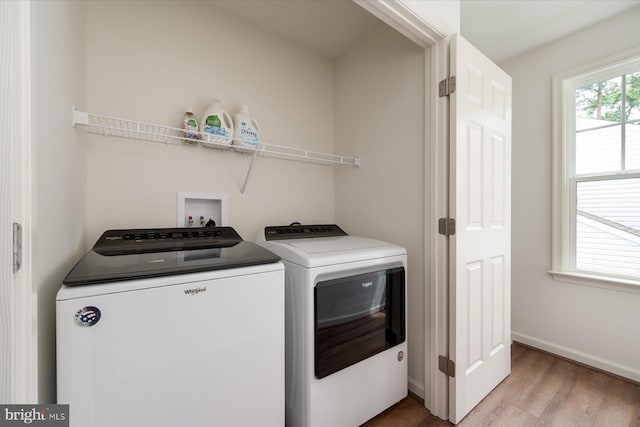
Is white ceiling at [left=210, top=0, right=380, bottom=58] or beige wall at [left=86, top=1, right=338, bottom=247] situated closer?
beige wall at [left=86, top=1, right=338, bottom=247]

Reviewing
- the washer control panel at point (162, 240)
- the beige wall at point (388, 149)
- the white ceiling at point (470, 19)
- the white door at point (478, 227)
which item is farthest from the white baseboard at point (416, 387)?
the white ceiling at point (470, 19)

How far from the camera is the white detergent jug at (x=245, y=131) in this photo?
1631 mm

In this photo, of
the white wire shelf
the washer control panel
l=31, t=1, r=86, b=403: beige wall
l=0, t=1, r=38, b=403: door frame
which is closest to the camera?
l=0, t=1, r=38, b=403: door frame

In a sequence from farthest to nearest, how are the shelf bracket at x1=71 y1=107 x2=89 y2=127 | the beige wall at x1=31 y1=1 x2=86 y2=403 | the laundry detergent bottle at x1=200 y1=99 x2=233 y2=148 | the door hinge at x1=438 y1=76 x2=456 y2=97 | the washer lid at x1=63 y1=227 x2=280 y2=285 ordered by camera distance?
the laundry detergent bottle at x1=200 y1=99 x2=233 y2=148 < the door hinge at x1=438 y1=76 x2=456 y2=97 < the shelf bracket at x1=71 y1=107 x2=89 y2=127 < the washer lid at x1=63 y1=227 x2=280 y2=285 < the beige wall at x1=31 y1=1 x2=86 y2=403

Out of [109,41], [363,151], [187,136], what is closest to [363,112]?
[363,151]

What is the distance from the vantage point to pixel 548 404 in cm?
152

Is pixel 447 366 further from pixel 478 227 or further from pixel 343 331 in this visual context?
pixel 478 227

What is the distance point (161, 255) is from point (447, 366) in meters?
1.57

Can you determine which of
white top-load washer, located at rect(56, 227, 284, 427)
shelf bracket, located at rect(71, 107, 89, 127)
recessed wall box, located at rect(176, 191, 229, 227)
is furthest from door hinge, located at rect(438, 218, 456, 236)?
shelf bracket, located at rect(71, 107, 89, 127)

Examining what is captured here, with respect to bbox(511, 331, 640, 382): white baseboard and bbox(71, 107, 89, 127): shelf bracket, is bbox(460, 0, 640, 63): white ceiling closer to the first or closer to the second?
bbox(71, 107, 89, 127): shelf bracket

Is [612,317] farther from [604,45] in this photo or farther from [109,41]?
[109,41]

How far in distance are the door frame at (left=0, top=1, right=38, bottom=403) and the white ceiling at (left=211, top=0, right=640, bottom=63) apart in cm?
153

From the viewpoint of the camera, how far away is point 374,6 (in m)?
1.22

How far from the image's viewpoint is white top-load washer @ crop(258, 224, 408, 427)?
1.19m
